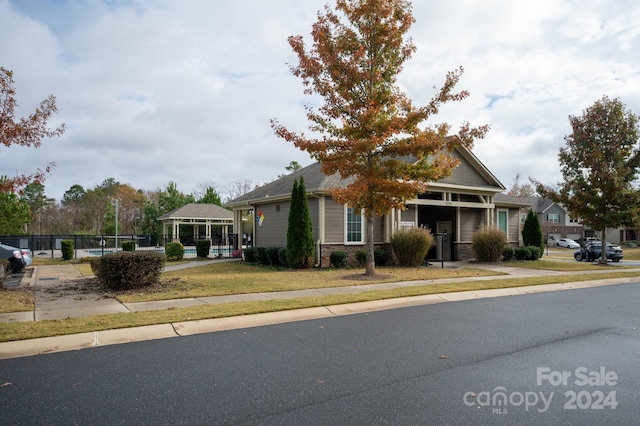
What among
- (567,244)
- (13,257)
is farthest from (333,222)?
(567,244)

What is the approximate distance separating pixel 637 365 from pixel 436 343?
241 cm

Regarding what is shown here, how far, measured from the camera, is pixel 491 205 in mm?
23641

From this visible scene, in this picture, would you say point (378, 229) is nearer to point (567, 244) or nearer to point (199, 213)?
point (199, 213)

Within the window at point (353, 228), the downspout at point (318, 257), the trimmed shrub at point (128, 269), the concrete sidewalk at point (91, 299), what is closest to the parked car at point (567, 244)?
the window at point (353, 228)

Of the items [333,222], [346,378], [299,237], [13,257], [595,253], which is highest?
[333,222]

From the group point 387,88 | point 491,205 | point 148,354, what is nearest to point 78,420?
point 148,354

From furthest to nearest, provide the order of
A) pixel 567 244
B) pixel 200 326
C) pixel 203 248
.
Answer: pixel 567 244
pixel 203 248
pixel 200 326

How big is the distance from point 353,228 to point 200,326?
13.2m

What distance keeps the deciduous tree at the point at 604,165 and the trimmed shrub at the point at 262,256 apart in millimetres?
16452

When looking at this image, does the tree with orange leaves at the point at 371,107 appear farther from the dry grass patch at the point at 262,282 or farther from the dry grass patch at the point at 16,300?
the dry grass patch at the point at 16,300

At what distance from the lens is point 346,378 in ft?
16.2

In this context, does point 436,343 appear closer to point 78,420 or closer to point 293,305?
point 293,305

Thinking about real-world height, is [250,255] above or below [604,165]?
below

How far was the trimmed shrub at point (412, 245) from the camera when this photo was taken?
19.1m
